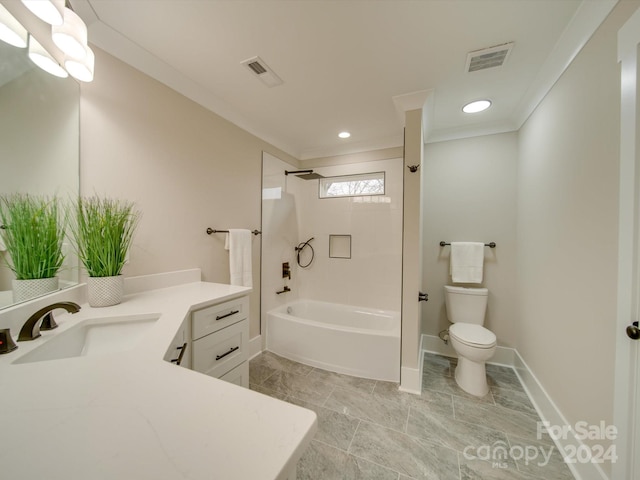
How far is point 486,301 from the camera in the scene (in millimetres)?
2359

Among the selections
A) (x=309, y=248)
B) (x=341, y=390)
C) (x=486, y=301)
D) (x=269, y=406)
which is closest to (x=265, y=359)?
(x=341, y=390)

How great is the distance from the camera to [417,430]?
5.01 ft

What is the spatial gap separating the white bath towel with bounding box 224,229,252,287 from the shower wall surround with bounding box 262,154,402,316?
466mm

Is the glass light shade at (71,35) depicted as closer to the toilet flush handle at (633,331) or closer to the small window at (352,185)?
the small window at (352,185)

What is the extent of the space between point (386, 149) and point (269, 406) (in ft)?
9.47

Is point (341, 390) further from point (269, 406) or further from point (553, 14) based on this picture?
point (553, 14)

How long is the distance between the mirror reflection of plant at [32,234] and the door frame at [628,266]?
2384 mm

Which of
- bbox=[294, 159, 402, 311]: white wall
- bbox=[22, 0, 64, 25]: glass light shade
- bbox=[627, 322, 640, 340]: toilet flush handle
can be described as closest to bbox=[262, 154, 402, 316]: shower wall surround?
bbox=[294, 159, 402, 311]: white wall

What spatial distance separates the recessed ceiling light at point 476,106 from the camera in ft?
6.59

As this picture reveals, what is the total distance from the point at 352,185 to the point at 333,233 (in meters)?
0.68

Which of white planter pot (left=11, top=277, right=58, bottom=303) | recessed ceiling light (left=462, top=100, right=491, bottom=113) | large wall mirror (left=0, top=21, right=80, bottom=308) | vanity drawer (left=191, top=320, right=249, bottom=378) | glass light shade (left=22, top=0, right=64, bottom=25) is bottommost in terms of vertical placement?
vanity drawer (left=191, top=320, right=249, bottom=378)

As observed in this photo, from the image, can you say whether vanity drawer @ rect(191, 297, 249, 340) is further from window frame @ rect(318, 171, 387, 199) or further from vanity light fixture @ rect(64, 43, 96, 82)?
window frame @ rect(318, 171, 387, 199)

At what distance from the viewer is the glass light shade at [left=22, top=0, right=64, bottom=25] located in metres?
0.83

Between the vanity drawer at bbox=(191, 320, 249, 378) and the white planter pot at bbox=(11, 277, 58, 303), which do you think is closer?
the white planter pot at bbox=(11, 277, 58, 303)
